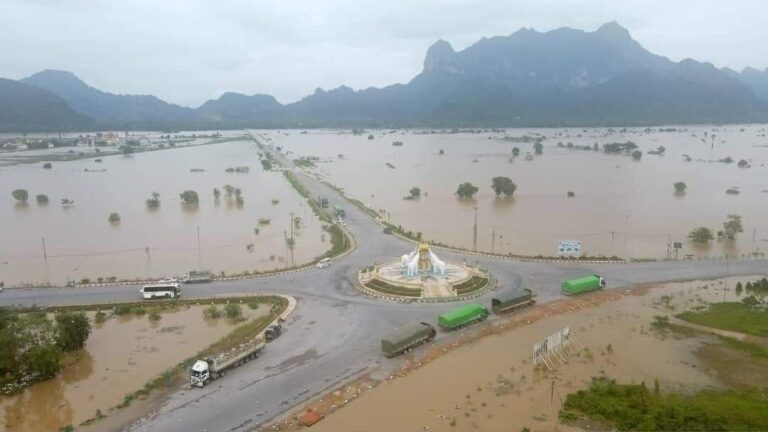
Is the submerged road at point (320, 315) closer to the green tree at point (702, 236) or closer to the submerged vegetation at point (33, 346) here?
the green tree at point (702, 236)

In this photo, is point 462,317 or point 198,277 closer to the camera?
point 462,317

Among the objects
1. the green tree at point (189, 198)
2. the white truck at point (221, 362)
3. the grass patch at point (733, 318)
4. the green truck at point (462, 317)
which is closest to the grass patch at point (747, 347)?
the grass patch at point (733, 318)

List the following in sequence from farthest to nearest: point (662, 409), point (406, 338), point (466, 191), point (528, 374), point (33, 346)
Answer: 1. point (466, 191)
2. point (406, 338)
3. point (33, 346)
4. point (528, 374)
5. point (662, 409)

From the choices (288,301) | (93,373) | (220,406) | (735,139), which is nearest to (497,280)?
(288,301)

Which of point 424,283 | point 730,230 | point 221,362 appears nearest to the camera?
point 221,362

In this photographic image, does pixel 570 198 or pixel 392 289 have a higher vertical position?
pixel 570 198

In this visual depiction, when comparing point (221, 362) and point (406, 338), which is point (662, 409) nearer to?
point (406, 338)

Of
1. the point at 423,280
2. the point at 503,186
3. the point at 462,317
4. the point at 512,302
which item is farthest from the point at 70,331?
the point at 503,186

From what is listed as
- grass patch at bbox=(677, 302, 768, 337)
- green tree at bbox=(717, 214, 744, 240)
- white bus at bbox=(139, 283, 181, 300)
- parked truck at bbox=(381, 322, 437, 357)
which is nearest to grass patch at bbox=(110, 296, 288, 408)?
white bus at bbox=(139, 283, 181, 300)

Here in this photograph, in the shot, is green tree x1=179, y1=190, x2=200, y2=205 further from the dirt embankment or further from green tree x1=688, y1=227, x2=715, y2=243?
green tree x1=688, y1=227, x2=715, y2=243
